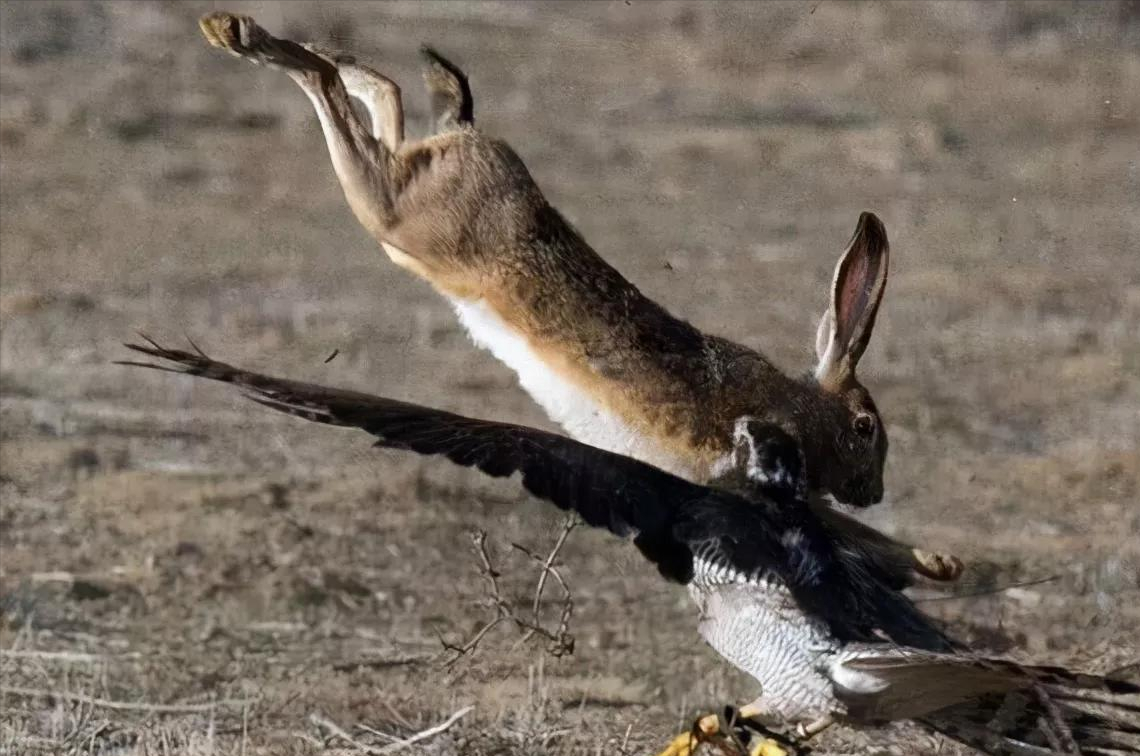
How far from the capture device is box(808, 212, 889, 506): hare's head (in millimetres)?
4402

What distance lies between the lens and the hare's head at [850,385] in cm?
440

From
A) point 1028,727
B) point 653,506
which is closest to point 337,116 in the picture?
point 653,506

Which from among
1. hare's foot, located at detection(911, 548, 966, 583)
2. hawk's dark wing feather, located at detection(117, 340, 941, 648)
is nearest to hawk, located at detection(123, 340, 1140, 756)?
hawk's dark wing feather, located at detection(117, 340, 941, 648)

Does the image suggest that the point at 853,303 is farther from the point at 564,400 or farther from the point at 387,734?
the point at 387,734

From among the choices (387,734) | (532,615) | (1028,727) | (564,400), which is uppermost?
(564,400)

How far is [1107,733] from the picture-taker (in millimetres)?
3914

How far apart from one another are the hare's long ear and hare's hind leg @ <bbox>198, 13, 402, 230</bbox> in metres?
1.10

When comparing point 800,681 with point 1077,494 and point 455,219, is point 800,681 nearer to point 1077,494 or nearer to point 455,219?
point 455,219

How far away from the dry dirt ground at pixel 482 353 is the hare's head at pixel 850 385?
590 mm

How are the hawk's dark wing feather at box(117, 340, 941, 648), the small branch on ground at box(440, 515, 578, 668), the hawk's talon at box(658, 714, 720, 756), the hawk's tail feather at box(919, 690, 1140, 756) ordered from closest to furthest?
the hawk's dark wing feather at box(117, 340, 941, 648), the hawk's tail feather at box(919, 690, 1140, 756), the hawk's talon at box(658, 714, 720, 756), the small branch on ground at box(440, 515, 578, 668)

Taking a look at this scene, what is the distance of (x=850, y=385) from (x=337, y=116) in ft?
4.77

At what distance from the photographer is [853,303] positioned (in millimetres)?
4512

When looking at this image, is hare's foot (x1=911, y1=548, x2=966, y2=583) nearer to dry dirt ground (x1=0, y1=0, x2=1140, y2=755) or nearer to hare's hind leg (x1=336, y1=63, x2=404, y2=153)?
dry dirt ground (x1=0, y1=0, x2=1140, y2=755)

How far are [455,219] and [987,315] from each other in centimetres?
336
